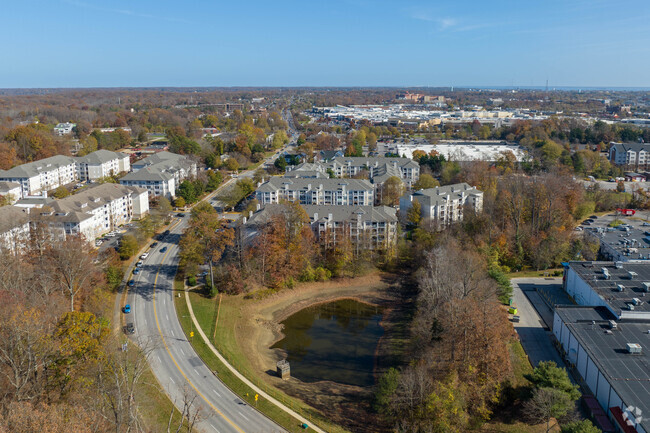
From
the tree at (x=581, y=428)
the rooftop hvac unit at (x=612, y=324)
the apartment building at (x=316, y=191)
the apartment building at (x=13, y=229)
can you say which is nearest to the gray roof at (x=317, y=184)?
the apartment building at (x=316, y=191)

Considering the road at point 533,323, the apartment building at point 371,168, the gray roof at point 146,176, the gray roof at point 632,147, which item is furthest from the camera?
the gray roof at point 632,147

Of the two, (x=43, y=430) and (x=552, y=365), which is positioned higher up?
(x=43, y=430)

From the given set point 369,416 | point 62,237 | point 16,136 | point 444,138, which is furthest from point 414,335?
point 444,138

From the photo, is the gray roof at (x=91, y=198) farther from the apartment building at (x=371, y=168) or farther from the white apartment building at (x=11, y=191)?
the apartment building at (x=371, y=168)

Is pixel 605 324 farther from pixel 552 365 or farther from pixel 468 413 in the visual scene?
pixel 468 413

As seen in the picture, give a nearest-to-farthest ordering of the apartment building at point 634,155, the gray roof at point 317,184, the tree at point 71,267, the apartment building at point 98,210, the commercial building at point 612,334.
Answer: the commercial building at point 612,334, the tree at point 71,267, the apartment building at point 98,210, the gray roof at point 317,184, the apartment building at point 634,155

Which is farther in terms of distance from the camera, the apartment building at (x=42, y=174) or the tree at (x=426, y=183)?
the tree at (x=426, y=183)

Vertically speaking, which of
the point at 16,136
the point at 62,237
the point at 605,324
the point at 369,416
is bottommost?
the point at 369,416
